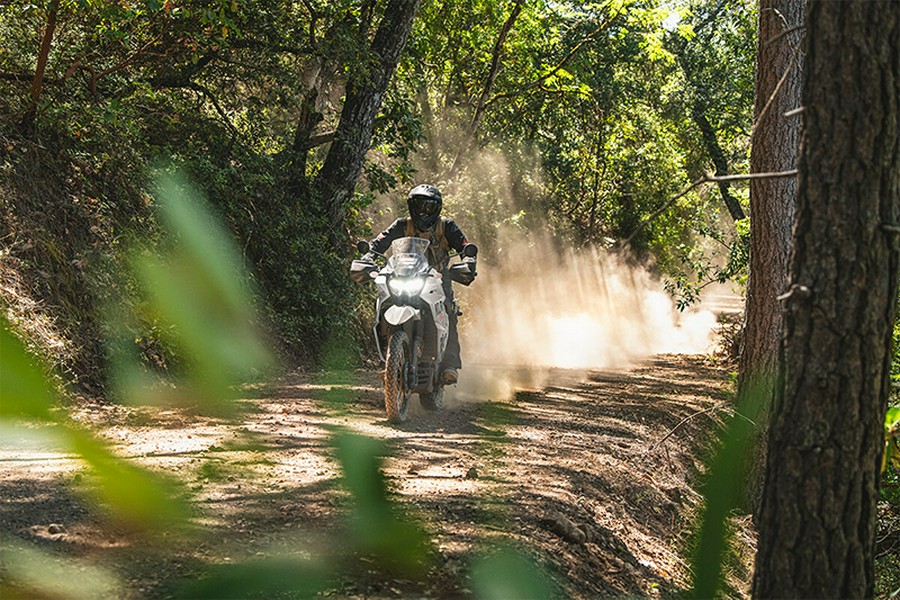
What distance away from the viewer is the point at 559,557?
5.50 metres

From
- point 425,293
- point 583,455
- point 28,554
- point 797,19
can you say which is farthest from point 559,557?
point 797,19

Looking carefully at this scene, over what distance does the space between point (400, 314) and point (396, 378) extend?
→ 0.57 metres

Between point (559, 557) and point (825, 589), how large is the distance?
2.23 m

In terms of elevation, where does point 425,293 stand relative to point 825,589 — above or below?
above

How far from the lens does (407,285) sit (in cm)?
962

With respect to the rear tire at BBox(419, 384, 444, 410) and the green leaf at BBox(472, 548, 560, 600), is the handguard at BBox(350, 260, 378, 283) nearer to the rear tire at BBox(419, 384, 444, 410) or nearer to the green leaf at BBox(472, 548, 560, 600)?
the rear tire at BBox(419, 384, 444, 410)

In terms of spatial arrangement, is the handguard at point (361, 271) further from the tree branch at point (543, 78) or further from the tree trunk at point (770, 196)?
the tree branch at point (543, 78)

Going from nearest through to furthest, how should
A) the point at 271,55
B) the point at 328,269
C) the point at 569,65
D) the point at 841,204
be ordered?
the point at 841,204
the point at 271,55
the point at 328,269
the point at 569,65

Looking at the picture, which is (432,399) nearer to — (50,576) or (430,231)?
(430,231)

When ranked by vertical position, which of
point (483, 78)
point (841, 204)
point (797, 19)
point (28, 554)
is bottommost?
point (28, 554)

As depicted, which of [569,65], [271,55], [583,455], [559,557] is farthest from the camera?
[569,65]

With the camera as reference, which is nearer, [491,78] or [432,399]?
[432,399]

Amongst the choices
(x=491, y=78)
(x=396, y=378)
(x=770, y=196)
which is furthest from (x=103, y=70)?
(x=491, y=78)

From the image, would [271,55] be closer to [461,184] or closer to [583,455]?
[583,455]
